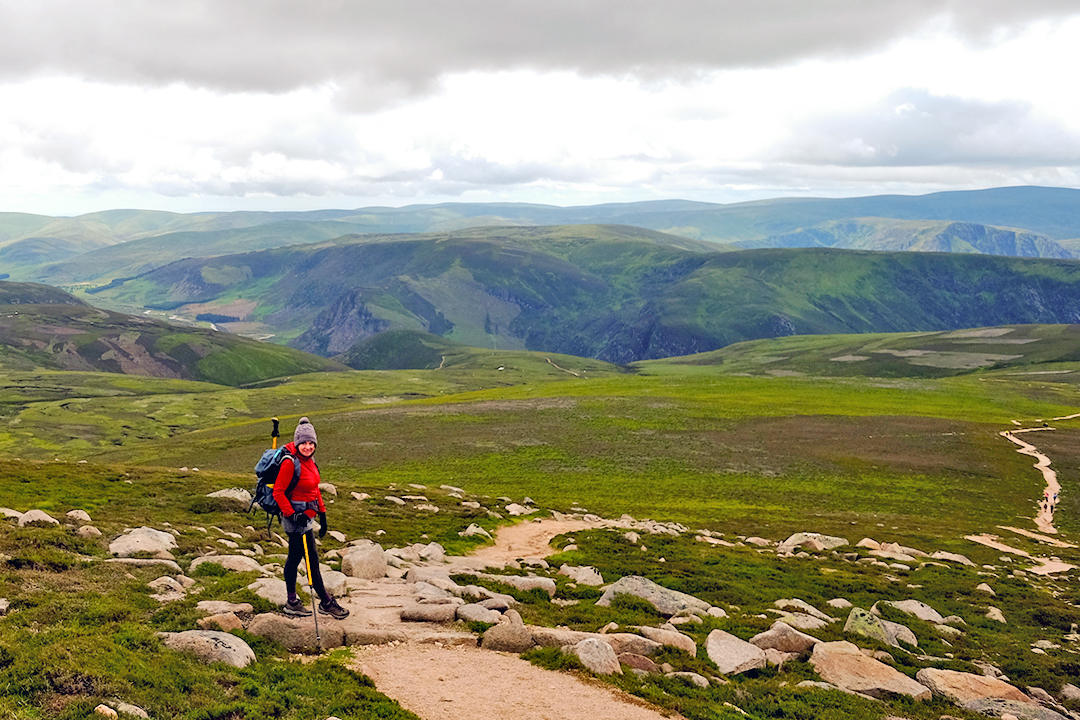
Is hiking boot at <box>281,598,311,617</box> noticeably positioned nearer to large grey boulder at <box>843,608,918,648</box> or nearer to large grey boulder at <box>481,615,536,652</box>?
large grey boulder at <box>481,615,536,652</box>

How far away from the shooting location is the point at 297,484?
2128 cm

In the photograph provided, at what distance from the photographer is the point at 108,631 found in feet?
58.4

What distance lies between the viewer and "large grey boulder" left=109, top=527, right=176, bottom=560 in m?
26.5

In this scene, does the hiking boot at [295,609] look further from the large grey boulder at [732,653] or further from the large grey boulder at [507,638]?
the large grey boulder at [732,653]

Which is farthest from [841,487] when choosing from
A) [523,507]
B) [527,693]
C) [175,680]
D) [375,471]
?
[175,680]

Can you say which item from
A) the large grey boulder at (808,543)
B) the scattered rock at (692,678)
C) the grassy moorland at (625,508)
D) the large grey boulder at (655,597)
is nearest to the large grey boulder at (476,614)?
the grassy moorland at (625,508)

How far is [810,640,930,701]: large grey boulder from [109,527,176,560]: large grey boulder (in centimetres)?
2561

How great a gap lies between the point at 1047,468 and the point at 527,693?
96.3 meters

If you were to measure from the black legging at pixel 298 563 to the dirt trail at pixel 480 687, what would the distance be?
8.54 feet

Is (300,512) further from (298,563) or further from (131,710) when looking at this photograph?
(131,710)

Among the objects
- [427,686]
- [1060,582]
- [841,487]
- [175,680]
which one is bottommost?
[841,487]

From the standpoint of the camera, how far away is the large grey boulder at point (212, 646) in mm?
17531

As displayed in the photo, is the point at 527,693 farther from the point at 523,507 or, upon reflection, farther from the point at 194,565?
the point at 523,507

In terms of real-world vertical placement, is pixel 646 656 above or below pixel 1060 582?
above
